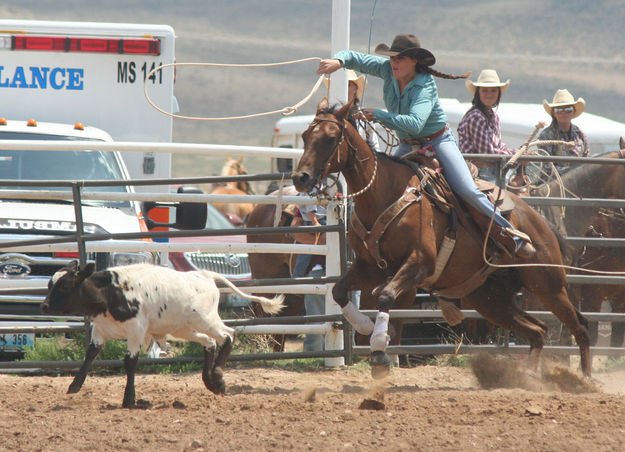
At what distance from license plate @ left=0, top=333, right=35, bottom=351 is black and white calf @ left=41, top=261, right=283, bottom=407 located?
153cm

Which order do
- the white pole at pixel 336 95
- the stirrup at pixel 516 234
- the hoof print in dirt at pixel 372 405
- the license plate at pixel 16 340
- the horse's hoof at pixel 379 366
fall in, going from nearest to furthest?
1. the hoof print in dirt at pixel 372 405
2. the horse's hoof at pixel 379 366
3. the stirrup at pixel 516 234
4. the license plate at pixel 16 340
5. the white pole at pixel 336 95

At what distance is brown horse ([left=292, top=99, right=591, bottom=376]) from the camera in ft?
20.9

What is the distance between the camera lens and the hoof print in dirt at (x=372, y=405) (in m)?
6.10

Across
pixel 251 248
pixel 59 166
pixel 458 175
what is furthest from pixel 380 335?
pixel 59 166

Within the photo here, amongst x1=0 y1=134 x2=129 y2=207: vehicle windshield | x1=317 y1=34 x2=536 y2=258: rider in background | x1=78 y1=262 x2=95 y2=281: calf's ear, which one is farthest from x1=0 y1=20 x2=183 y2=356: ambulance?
x1=78 y1=262 x2=95 y2=281: calf's ear

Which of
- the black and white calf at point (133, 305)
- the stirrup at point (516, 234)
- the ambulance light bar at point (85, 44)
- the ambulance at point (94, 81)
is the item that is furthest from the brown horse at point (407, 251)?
the ambulance light bar at point (85, 44)

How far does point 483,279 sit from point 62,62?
16.9 ft

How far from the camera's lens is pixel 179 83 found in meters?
62.8

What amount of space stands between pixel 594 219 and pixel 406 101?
110 inches

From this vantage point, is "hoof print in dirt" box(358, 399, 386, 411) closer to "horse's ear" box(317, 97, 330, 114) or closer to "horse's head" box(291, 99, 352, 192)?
"horse's head" box(291, 99, 352, 192)

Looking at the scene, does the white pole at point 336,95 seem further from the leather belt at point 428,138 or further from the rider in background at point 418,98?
the leather belt at point 428,138

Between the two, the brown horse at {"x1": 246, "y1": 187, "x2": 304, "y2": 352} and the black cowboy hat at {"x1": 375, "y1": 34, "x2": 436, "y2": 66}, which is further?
the brown horse at {"x1": 246, "y1": 187, "x2": 304, "y2": 352}

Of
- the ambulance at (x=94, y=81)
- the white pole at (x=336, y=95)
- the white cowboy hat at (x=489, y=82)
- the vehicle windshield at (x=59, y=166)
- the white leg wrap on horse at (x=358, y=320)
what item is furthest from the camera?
the ambulance at (x=94, y=81)

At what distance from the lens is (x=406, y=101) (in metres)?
6.92
